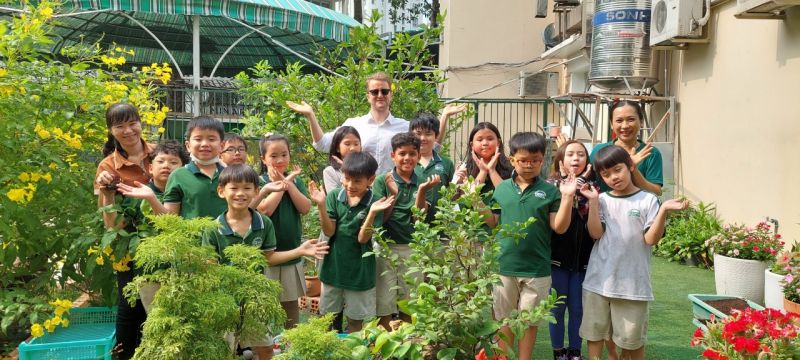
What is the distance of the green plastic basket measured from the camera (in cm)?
324

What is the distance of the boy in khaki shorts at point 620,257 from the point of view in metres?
3.37

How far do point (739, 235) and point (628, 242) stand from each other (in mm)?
2945

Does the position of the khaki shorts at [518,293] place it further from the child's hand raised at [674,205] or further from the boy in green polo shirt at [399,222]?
the child's hand raised at [674,205]

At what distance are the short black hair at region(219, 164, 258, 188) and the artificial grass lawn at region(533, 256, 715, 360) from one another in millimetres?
2031

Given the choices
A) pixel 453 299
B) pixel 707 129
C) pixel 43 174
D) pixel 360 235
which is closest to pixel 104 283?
pixel 43 174

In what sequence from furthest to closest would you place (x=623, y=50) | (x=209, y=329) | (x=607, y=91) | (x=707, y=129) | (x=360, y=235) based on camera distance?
(x=607, y=91) < (x=623, y=50) < (x=707, y=129) < (x=360, y=235) < (x=209, y=329)

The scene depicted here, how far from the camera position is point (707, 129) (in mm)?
7570

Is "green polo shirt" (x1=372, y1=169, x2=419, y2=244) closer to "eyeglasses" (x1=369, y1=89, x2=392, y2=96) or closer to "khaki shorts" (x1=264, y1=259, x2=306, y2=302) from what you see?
"khaki shorts" (x1=264, y1=259, x2=306, y2=302)

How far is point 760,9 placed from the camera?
5.85 m

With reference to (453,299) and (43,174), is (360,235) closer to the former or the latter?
(453,299)

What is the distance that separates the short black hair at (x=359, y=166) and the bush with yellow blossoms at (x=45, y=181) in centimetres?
115

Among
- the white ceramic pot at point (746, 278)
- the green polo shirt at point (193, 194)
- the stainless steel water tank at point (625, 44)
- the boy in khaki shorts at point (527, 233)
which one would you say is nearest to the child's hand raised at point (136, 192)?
the green polo shirt at point (193, 194)

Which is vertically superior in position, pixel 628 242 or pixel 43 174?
pixel 43 174

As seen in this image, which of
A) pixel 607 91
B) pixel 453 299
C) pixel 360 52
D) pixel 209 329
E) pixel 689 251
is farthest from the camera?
pixel 607 91
